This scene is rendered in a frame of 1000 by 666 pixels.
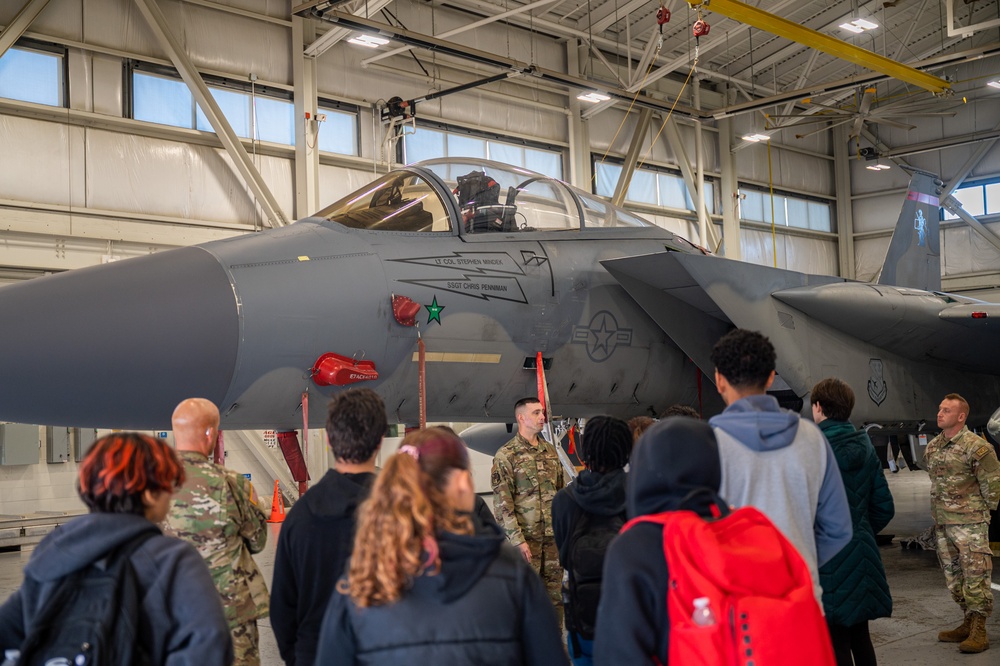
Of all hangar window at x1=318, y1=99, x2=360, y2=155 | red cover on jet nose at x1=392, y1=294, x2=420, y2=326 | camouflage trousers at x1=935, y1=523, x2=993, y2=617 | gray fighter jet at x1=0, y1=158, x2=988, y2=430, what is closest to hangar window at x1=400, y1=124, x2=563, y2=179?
hangar window at x1=318, y1=99, x2=360, y2=155

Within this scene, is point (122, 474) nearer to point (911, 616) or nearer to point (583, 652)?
point (583, 652)

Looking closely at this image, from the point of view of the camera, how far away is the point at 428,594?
1.90m

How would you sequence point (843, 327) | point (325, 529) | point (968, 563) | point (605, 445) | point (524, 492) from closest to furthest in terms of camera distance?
point (325, 529), point (605, 445), point (524, 492), point (968, 563), point (843, 327)

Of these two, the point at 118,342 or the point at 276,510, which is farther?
the point at 276,510

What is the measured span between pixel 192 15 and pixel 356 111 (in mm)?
3295

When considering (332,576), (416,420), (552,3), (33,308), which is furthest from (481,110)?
(332,576)

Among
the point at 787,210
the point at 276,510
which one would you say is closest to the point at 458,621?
the point at 276,510

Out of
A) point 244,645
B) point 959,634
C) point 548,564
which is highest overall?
point 244,645

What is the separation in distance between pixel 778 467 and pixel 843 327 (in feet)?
17.2

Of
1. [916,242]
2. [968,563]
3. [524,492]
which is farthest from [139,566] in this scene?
[916,242]

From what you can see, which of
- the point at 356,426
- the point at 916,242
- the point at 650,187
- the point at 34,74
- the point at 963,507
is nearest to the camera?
the point at 356,426

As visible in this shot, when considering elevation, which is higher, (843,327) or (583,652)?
(843,327)

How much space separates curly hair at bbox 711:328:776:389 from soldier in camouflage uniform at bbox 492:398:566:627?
2302mm

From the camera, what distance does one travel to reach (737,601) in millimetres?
1974
